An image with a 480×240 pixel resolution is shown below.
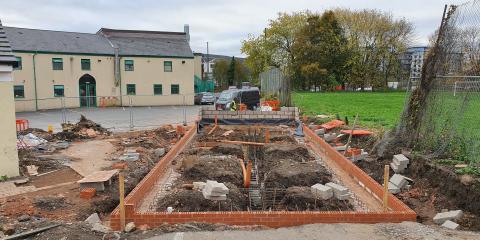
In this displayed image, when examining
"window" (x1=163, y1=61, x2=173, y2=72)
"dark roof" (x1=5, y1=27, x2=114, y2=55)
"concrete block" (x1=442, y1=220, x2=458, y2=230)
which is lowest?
"concrete block" (x1=442, y1=220, x2=458, y2=230)

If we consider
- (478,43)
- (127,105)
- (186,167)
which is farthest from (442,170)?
(127,105)

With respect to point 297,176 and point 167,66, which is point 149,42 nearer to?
point 167,66

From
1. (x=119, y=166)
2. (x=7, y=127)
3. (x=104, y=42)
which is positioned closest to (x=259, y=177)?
(x=119, y=166)

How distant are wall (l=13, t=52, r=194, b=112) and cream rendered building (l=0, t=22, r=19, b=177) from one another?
2302 cm

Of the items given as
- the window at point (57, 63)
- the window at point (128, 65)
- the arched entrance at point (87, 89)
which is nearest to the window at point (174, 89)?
the window at point (128, 65)

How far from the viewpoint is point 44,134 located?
56.4 ft

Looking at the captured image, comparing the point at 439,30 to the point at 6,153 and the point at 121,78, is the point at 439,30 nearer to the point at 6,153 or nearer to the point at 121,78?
the point at 6,153

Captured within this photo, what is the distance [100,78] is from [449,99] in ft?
106

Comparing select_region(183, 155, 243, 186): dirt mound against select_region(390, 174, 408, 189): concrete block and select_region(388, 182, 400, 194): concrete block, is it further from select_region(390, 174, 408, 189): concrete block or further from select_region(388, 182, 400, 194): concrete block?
select_region(390, 174, 408, 189): concrete block

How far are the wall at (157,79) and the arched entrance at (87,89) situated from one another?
8.60ft

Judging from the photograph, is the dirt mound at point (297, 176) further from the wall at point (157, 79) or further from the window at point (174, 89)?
the window at point (174, 89)

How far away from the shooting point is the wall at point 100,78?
108 ft

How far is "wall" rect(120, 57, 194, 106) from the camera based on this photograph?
37.9 metres

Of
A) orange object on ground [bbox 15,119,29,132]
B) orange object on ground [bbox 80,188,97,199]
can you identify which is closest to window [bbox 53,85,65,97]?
orange object on ground [bbox 15,119,29,132]
